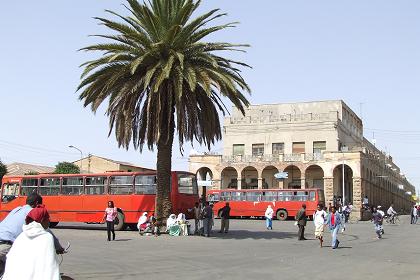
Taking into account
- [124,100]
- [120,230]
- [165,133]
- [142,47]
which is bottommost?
[120,230]

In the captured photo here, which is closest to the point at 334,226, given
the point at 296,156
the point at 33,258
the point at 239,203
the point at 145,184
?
the point at 145,184

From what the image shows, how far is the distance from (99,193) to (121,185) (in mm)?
1464

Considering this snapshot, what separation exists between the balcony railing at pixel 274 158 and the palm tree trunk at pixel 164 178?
39312 mm

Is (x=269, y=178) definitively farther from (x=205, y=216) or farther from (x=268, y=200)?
(x=205, y=216)

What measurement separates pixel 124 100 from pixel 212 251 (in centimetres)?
958

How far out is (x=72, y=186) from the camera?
29.3 m

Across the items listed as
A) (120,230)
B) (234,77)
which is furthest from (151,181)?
→ (234,77)

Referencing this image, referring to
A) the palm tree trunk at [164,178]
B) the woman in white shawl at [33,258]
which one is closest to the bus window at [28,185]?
the palm tree trunk at [164,178]

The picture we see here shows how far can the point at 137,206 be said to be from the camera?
2736 centimetres

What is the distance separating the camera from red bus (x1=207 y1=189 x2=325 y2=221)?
44419 millimetres

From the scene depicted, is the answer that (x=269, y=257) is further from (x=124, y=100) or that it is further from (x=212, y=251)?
(x=124, y=100)

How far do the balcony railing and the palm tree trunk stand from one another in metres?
39.3

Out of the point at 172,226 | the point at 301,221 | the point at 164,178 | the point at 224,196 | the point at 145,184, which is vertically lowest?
the point at 172,226

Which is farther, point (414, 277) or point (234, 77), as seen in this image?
point (234, 77)
